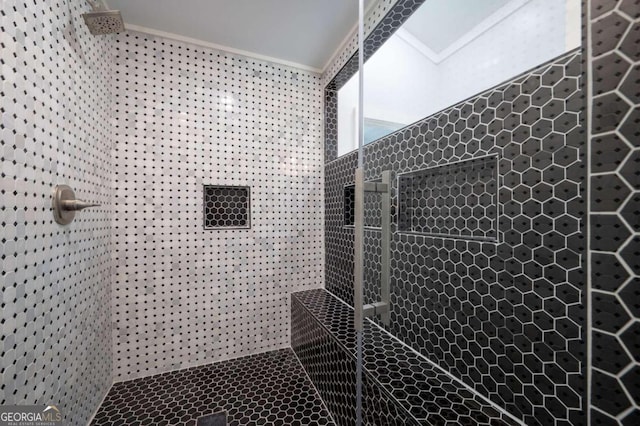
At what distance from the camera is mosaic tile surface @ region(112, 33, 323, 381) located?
5.15 ft

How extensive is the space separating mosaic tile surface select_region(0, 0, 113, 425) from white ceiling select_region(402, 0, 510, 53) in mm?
1546

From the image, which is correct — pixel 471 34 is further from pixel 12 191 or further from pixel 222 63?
pixel 12 191

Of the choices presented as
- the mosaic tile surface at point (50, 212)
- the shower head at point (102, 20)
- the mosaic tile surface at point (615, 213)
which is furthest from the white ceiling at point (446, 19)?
the mosaic tile surface at point (50, 212)

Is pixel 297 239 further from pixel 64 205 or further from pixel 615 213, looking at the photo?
pixel 615 213

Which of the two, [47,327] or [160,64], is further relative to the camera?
[160,64]

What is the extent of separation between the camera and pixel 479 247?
2.95 ft

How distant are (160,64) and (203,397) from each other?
204 centimetres

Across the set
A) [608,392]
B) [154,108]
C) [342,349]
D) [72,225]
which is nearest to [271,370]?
[342,349]

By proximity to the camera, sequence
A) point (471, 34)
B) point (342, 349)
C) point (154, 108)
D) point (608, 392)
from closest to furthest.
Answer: point (608, 392) < point (471, 34) < point (342, 349) < point (154, 108)

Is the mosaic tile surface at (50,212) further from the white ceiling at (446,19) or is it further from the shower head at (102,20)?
the white ceiling at (446,19)

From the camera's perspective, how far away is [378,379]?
0.99m

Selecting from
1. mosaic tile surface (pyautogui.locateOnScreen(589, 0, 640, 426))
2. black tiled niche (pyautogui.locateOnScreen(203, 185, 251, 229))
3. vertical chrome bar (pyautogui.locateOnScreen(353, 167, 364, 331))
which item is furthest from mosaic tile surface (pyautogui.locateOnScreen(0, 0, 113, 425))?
mosaic tile surface (pyautogui.locateOnScreen(589, 0, 640, 426))

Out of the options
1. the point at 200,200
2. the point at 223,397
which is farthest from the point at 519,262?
the point at 200,200

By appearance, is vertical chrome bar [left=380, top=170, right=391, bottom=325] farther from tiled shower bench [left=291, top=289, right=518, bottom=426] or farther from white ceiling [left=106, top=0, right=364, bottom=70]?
white ceiling [left=106, top=0, right=364, bottom=70]
